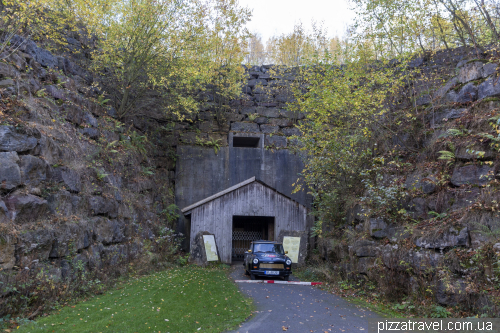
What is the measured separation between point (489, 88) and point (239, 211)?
12345mm

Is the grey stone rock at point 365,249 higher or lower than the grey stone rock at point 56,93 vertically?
lower

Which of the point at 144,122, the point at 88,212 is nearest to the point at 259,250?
the point at 88,212

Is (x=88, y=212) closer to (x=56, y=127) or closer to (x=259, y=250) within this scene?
(x=56, y=127)

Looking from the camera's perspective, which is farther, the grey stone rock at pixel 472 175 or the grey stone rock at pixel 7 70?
the grey stone rock at pixel 7 70

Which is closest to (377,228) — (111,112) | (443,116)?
(443,116)

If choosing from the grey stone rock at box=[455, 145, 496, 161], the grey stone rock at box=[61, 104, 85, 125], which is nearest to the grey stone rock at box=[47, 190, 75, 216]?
the grey stone rock at box=[61, 104, 85, 125]

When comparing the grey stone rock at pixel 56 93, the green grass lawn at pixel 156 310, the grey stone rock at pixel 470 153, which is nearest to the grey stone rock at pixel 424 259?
the grey stone rock at pixel 470 153

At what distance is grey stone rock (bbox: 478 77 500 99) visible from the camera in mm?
9984

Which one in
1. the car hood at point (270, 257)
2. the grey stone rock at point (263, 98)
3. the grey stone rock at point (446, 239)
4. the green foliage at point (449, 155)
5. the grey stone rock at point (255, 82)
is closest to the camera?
the grey stone rock at point (446, 239)

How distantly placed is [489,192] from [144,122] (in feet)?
57.1

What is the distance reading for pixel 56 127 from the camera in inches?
452

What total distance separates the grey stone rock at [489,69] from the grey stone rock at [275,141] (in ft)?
40.4

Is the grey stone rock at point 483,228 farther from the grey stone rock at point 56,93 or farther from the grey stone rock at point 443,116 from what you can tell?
the grey stone rock at point 56,93

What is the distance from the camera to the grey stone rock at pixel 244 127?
72.0 ft
